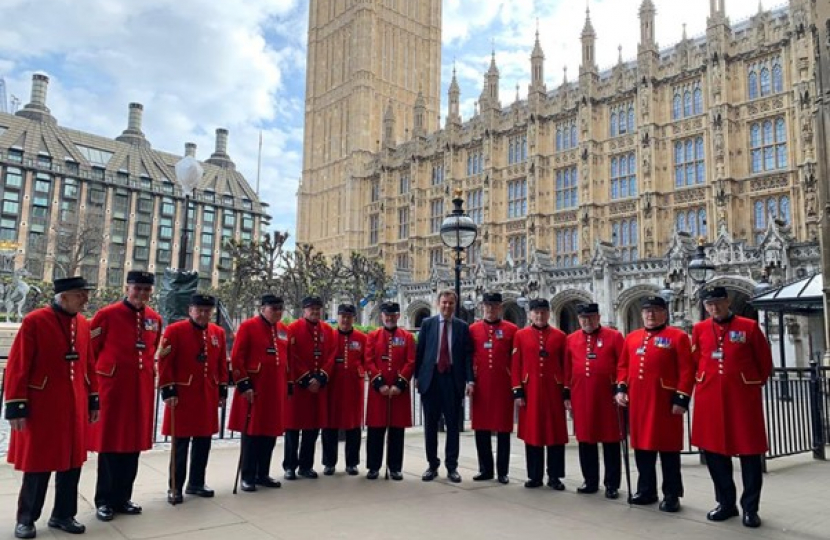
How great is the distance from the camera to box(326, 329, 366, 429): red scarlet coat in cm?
675

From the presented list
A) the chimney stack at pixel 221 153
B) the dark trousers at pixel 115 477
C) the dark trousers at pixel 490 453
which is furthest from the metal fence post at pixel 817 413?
the chimney stack at pixel 221 153

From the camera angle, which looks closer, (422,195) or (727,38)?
(727,38)

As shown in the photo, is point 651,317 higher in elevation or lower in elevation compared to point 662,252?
lower

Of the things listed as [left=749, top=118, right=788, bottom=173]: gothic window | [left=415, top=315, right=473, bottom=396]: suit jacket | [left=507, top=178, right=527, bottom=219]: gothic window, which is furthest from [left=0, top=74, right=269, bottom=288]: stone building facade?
[left=415, top=315, right=473, bottom=396]: suit jacket

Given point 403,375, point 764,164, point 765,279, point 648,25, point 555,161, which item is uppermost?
point 648,25

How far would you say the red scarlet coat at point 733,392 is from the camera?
205 inches

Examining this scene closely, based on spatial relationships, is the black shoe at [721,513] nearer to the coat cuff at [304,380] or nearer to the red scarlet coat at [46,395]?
the coat cuff at [304,380]

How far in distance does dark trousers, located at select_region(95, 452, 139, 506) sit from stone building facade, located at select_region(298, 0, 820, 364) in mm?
23001

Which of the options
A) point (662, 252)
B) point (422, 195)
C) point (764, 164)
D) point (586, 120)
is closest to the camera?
point (764, 164)

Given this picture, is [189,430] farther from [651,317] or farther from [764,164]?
[764,164]

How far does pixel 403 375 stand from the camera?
270 inches

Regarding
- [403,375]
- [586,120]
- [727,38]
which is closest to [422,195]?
[586,120]

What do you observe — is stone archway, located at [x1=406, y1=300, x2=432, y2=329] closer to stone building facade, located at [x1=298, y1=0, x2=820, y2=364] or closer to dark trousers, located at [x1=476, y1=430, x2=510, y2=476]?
stone building facade, located at [x1=298, y1=0, x2=820, y2=364]

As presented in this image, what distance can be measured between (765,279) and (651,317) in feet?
68.7
